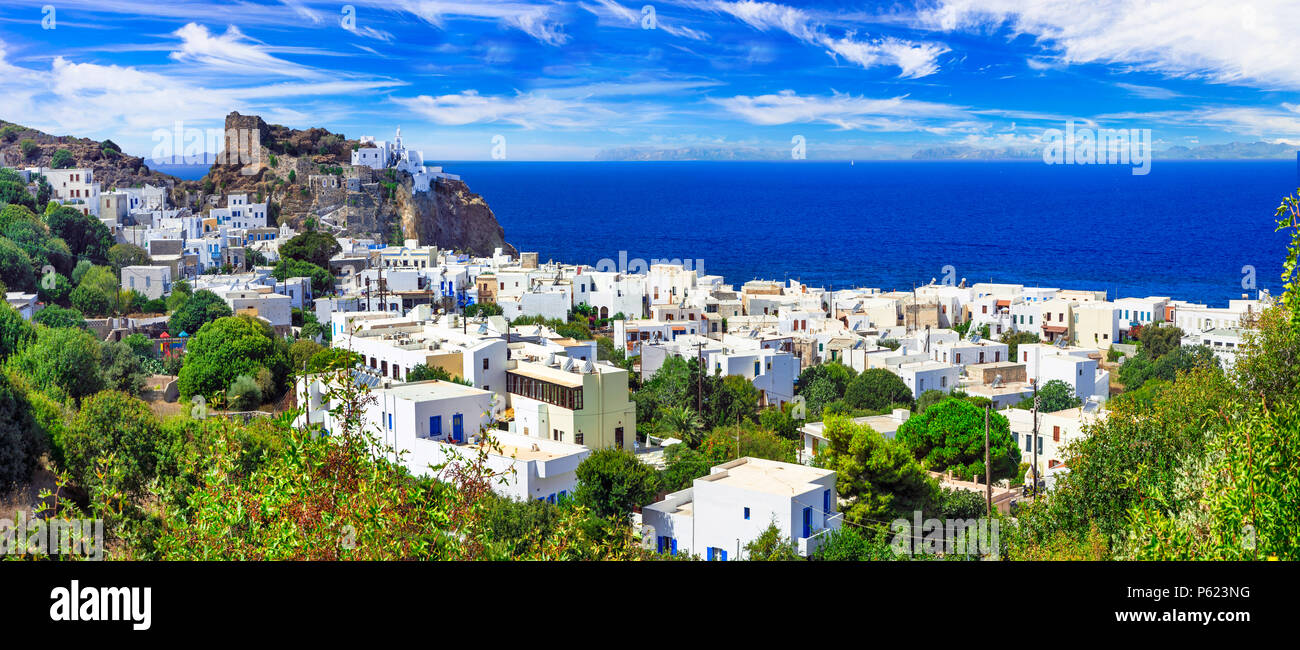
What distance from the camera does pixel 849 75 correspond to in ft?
43.7

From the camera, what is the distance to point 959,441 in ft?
35.8

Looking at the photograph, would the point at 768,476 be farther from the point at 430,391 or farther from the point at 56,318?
the point at 56,318

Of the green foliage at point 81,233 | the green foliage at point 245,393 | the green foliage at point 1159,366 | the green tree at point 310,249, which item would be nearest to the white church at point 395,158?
the green tree at point 310,249

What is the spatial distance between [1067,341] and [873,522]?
13775 mm

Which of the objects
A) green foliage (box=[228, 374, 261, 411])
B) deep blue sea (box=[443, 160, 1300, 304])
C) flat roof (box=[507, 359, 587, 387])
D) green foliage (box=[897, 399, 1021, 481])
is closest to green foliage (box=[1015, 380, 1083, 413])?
green foliage (box=[897, 399, 1021, 481])

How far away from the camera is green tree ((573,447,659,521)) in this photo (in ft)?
27.3

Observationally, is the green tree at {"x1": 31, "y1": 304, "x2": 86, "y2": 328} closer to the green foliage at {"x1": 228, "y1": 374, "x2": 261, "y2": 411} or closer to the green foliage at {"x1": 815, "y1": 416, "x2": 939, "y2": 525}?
the green foliage at {"x1": 228, "y1": 374, "x2": 261, "y2": 411}

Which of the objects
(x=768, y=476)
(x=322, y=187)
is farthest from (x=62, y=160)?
(x=768, y=476)

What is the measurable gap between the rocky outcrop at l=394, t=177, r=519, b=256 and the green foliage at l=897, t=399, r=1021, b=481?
25.3 meters
